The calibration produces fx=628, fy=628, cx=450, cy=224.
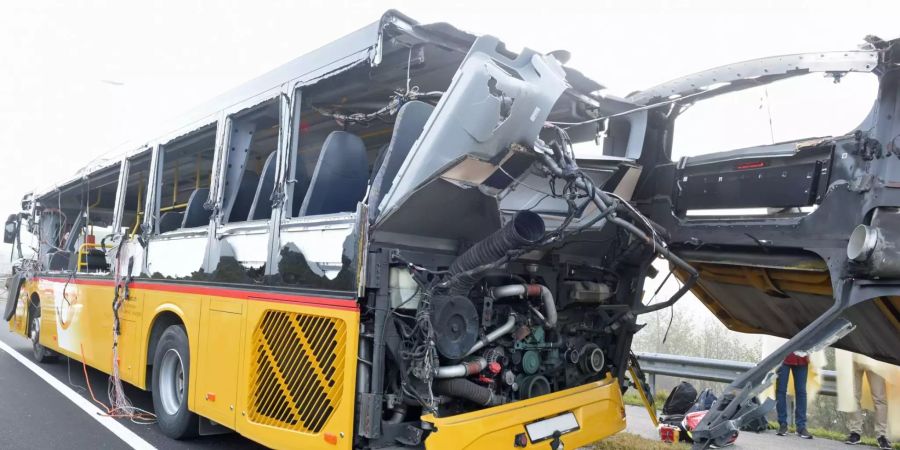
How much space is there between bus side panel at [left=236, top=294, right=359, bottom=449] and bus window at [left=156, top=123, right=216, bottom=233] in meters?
1.79

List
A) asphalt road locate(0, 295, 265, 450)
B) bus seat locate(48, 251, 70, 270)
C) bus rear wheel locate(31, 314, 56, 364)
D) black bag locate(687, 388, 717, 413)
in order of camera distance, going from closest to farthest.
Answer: asphalt road locate(0, 295, 265, 450)
black bag locate(687, 388, 717, 413)
bus seat locate(48, 251, 70, 270)
bus rear wheel locate(31, 314, 56, 364)

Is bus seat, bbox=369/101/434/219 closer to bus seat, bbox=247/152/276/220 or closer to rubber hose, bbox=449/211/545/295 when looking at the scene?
rubber hose, bbox=449/211/545/295

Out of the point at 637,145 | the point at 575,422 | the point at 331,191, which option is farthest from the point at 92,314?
the point at 637,145

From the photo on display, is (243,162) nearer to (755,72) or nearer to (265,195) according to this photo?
(265,195)

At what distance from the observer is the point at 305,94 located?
4641 mm

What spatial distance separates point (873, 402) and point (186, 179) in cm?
796

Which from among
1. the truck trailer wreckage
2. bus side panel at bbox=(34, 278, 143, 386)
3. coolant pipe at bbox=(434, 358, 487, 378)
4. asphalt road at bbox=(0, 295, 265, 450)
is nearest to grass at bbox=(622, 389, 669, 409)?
the truck trailer wreckage

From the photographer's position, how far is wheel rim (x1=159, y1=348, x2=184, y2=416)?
18.8 ft

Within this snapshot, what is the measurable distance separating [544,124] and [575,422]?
2.19m

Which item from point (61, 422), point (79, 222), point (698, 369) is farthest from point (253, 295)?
point (79, 222)

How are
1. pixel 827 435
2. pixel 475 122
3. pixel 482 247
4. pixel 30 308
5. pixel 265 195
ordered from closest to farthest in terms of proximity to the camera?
pixel 475 122
pixel 482 247
pixel 265 195
pixel 827 435
pixel 30 308

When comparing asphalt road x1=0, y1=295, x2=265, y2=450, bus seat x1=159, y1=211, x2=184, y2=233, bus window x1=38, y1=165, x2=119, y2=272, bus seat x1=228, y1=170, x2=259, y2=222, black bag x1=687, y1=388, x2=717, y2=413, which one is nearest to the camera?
bus seat x1=228, y1=170, x2=259, y2=222

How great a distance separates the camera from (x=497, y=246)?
3748 millimetres

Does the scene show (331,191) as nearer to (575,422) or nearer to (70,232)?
(575,422)
